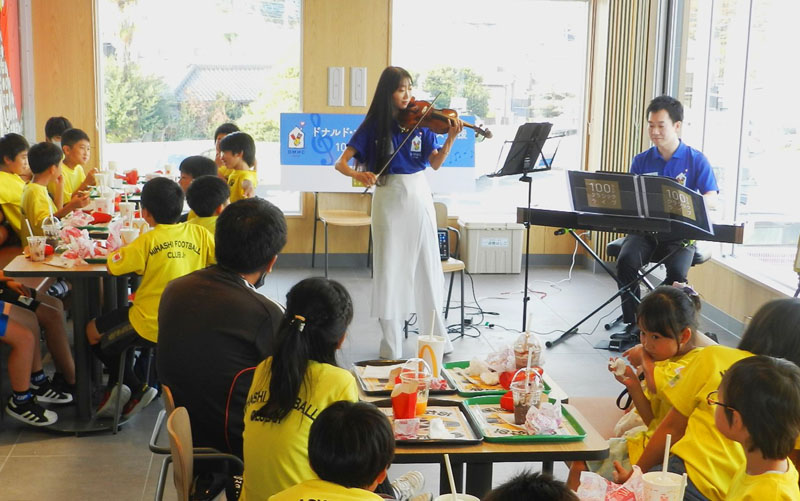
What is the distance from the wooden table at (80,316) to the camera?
3982 millimetres

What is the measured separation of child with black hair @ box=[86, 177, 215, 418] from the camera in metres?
3.91

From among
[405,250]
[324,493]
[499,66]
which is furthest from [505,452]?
[499,66]

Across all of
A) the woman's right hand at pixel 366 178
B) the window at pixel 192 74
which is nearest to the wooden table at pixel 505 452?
the woman's right hand at pixel 366 178

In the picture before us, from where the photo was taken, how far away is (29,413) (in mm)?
4164

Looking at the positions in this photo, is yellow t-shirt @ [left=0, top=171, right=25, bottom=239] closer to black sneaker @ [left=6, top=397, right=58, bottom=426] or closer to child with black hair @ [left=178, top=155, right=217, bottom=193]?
child with black hair @ [left=178, top=155, right=217, bottom=193]

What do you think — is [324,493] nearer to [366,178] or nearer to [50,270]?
[50,270]

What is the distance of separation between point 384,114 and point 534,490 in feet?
11.9

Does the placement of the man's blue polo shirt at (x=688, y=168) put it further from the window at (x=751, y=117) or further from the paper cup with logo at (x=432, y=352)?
the paper cup with logo at (x=432, y=352)

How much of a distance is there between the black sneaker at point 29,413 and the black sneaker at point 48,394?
204 millimetres

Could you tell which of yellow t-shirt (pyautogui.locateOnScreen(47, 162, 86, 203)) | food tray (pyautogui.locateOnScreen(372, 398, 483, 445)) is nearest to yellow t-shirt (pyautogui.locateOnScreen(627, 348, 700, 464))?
food tray (pyautogui.locateOnScreen(372, 398, 483, 445))

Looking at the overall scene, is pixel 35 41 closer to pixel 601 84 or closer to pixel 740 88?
pixel 601 84

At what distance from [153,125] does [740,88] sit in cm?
489

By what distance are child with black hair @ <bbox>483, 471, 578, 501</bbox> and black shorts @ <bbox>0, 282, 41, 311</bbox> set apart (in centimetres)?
348

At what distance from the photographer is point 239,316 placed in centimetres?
255
